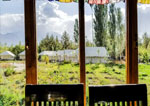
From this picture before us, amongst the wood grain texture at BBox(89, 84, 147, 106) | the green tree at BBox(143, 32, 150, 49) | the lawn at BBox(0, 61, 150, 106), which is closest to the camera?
the wood grain texture at BBox(89, 84, 147, 106)

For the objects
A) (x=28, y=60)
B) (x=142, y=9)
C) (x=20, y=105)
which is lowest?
(x=20, y=105)

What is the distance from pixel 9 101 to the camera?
6.91 feet

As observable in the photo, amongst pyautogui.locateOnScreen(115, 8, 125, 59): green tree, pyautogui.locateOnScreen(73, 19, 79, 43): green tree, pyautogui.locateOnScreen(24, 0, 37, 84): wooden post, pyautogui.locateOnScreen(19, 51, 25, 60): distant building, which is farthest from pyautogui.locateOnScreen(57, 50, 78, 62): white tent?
pyautogui.locateOnScreen(115, 8, 125, 59): green tree

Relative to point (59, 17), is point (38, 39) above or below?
below

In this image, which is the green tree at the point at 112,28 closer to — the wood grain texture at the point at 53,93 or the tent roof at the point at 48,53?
the tent roof at the point at 48,53

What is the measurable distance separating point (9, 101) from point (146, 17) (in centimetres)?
197

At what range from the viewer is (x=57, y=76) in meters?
2.17

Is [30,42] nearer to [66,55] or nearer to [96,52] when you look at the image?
[66,55]

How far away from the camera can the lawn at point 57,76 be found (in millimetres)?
2107

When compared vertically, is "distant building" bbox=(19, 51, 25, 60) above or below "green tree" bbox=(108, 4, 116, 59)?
below

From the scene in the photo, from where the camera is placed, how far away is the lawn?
2107 mm

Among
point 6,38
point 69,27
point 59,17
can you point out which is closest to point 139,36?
point 69,27

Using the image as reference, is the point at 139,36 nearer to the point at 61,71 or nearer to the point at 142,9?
the point at 142,9

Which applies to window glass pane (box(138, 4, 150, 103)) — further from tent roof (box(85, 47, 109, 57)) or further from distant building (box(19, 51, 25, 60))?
distant building (box(19, 51, 25, 60))
